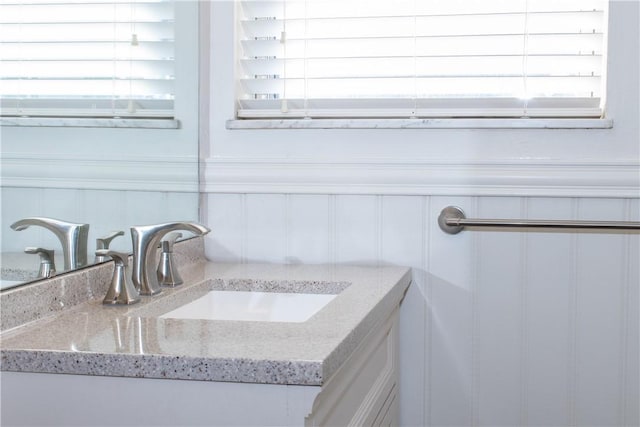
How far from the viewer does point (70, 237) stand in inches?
50.6

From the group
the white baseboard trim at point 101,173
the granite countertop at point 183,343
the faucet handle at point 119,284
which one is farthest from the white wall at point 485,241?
the faucet handle at point 119,284

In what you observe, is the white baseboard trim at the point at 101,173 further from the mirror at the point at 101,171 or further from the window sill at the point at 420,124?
the window sill at the point at 420,124

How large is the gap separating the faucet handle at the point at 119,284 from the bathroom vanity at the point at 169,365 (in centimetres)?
2

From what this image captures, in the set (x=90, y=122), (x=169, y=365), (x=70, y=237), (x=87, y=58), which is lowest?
(x=169, y=365)

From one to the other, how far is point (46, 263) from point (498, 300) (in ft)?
3.22

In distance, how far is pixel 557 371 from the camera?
1.77m

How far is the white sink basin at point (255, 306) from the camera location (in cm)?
149

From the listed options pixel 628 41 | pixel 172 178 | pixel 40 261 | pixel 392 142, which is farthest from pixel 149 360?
pixel 628 41

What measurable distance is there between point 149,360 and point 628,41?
1.26 meters

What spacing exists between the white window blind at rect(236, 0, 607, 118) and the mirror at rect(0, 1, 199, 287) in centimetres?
17

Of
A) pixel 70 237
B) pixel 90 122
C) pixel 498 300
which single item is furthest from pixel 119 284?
pixel 498 300

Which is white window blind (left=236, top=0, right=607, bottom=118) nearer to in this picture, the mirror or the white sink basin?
the mirror

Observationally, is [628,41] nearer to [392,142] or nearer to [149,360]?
[392,142]

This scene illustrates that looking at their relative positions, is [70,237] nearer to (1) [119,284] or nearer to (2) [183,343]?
(1) [119,284]
